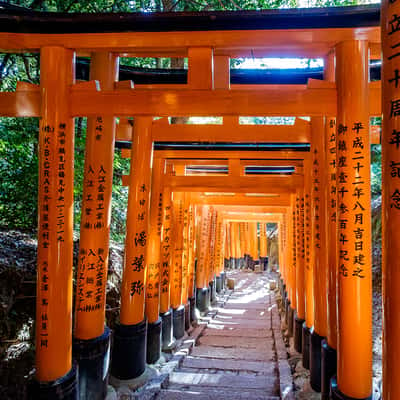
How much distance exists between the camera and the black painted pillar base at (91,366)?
3986 millimetres

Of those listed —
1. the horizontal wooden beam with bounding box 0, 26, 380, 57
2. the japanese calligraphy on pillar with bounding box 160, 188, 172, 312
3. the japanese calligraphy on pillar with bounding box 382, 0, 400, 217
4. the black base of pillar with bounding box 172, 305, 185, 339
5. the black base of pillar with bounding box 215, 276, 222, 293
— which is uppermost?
the horizontal wooden beam with bounding box 0, 26, 380, 57

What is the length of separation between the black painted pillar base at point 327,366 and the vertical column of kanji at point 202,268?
7.44 m

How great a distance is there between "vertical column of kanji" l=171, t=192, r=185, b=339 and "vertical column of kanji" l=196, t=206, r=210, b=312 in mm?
3176

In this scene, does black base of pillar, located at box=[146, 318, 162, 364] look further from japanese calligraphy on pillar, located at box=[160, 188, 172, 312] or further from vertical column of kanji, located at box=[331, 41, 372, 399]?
vertical column of kanji, located at box=[331, 41, 372, 399]

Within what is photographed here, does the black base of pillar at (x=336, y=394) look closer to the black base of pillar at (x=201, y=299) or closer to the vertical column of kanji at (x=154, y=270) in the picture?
the vertical column of kanji at (x=154, y=270)

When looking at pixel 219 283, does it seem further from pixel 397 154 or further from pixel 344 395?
pixel 397 154

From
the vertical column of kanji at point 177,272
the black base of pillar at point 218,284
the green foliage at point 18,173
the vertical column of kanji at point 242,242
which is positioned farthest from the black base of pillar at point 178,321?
the vertical column of kanji at point 242,242

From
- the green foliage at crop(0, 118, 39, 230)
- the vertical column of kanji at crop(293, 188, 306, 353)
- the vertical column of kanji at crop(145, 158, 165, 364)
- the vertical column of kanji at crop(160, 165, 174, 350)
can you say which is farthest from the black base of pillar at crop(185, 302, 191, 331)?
the green foliage at crop(0, 118, 39, 230)

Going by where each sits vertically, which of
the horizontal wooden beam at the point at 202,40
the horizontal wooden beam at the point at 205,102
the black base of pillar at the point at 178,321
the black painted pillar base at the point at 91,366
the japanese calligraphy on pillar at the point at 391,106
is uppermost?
the horizontal wooden beam at the point at 202,40

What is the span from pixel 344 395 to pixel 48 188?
3.45 metres

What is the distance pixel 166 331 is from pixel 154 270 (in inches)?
55.0

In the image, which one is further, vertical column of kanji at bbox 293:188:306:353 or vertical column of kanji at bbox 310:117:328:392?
vertical column of kanji at bbox 293:188:306:353

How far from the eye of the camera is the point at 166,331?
22.5 ft

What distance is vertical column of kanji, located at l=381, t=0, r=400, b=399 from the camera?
75.8 inches
